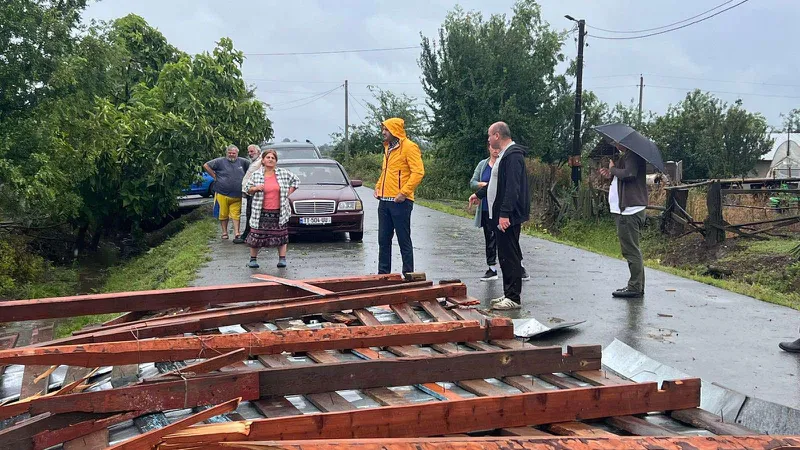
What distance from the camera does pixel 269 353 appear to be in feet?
13.6

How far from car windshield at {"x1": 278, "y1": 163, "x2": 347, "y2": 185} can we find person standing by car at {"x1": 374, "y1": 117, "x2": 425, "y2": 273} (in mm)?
5908

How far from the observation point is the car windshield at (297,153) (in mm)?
21812

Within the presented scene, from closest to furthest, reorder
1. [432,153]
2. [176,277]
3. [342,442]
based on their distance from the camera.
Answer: [342,442] → [176,277] → [432,153]

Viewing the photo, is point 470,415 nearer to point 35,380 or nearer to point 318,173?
point 35,380

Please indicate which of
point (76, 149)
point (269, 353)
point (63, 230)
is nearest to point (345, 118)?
point (63, 230)

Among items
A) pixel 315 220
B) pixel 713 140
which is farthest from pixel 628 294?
pixel 713 140

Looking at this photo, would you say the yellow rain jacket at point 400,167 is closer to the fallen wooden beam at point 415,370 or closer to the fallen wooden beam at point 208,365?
the fallen wooden beam at point 415,370

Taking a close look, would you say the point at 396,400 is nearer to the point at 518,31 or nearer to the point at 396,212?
A: the point at 396,212

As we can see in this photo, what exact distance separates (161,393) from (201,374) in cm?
26

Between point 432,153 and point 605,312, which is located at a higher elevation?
point 432,153

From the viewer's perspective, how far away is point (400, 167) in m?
8.50

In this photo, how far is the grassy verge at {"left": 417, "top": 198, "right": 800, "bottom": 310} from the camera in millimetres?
10125

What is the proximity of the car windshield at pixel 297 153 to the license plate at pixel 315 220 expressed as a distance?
8.66 metres

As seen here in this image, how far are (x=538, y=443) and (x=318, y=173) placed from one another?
12.0 meters
